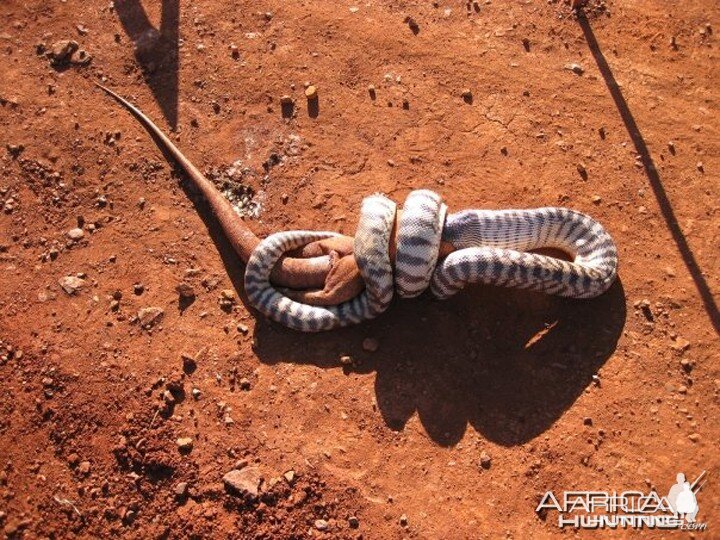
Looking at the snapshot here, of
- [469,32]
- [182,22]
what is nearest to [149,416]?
[182,22]

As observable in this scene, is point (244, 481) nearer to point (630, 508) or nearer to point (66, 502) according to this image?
point (66, 502)

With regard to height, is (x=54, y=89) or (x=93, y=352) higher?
(x=54, y=89)

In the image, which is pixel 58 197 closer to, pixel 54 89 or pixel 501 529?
pixel 54 89

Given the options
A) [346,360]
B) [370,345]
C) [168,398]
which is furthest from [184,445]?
[370,345]

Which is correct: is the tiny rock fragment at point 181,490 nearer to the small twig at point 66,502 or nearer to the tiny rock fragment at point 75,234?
the small twig at point 66,502

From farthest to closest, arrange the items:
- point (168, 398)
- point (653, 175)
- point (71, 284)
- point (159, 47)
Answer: point (159, 47) < point (653, 175) < point (71, 284) < point (168, 398)

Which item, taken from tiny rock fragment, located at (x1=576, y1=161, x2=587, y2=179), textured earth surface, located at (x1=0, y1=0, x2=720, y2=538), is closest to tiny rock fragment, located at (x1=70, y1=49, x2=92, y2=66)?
textured earth surface, located at (x1=0, y1=0, x2=720, y2=538)

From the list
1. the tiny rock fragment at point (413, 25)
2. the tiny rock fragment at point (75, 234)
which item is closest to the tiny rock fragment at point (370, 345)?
the tiny rock fragment at point (75, 234)
